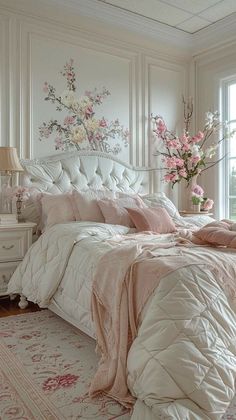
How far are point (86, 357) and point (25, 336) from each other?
21.0 inches

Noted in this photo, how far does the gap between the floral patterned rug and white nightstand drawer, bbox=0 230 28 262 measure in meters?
0.53

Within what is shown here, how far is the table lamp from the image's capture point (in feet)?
10.4

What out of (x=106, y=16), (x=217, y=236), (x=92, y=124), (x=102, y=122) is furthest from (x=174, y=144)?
(x=217, y=236)

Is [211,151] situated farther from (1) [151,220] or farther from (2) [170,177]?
(1) [151,220]

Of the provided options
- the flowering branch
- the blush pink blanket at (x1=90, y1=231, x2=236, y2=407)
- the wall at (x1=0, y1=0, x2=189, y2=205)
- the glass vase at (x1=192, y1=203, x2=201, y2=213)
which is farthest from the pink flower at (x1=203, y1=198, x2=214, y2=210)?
the blush pink blanket at (x1=90, y1=231, x2=236, y2=407)

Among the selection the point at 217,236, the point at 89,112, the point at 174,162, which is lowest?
the point at 217,236

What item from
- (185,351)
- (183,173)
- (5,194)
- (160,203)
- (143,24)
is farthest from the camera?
(183,173)

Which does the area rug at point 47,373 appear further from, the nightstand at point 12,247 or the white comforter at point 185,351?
the nightstand at point 12,247

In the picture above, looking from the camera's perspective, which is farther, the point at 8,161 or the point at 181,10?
the point at 181,10

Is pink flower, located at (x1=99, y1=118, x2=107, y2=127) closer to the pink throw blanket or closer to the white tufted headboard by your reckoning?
the white tufted headboard

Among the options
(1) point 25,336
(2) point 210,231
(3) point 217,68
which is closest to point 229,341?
(2) point 210,231

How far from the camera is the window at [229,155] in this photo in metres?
4.68

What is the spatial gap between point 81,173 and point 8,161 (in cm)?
89

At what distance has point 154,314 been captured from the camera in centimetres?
163
